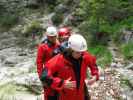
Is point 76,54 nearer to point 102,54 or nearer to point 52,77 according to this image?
point 52,77

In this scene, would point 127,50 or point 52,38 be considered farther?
point 127,50

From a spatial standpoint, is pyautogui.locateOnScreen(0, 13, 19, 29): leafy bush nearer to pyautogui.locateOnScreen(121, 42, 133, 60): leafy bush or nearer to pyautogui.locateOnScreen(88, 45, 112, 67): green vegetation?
pyautogui.locateOnScreen(88, 45, 112, 67): green vegetation

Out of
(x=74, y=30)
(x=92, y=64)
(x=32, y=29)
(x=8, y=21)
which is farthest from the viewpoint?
(x=8, y=21)

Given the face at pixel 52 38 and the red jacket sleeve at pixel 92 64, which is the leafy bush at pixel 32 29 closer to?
the face at pixel 52 38

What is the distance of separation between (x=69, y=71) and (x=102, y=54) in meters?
7.59

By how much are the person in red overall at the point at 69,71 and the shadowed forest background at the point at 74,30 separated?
3.46 meters

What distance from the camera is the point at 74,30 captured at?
1684cm

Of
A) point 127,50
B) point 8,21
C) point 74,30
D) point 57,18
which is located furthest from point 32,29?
point 127,50

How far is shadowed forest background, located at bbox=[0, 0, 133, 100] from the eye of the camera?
9438mm

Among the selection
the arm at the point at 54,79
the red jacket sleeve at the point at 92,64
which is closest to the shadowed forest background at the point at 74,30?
the red jacket sleeve at the point at 92,64

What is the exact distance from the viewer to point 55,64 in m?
5.03

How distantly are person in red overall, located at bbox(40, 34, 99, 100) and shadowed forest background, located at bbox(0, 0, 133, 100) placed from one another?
3.46 metres

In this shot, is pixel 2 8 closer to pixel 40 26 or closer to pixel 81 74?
pixel 40 26

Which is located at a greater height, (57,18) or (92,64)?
(92,64)
